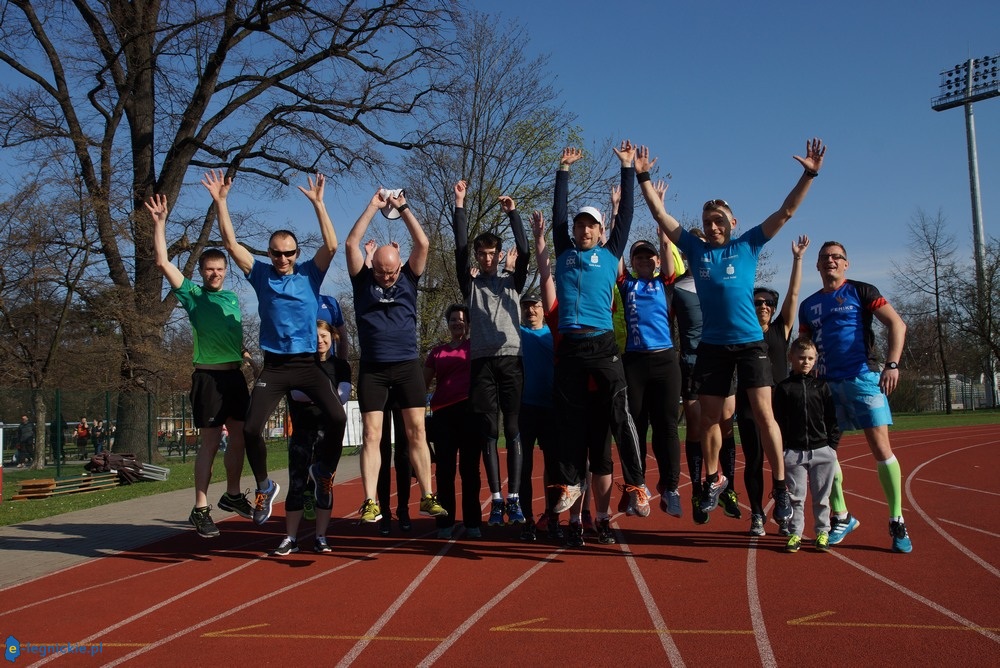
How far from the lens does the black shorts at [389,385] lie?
6270mm

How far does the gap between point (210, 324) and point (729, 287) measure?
4080 millimetres

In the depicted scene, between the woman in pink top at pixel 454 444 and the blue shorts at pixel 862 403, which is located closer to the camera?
the blue shorts at pixel 862 403

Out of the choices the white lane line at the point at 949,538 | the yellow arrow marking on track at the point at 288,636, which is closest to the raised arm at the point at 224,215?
the yellow arrow marking on track at the point at 288,636

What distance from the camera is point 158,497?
12.6 metres

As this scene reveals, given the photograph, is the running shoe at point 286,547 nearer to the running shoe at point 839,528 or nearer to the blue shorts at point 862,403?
the running shoe at point 839,528

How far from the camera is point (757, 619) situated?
13.7 feet

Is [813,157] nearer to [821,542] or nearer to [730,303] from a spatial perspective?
[730,303]

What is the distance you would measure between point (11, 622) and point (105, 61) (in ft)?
59.7

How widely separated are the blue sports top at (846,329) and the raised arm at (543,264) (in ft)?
6.64

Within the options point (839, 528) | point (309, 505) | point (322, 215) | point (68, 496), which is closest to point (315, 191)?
point (322, 215)

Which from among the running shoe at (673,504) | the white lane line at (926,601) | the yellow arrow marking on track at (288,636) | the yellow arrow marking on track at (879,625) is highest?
the running shoe at (673,504)

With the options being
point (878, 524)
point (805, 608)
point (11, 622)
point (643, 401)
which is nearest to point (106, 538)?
point (11, 622)

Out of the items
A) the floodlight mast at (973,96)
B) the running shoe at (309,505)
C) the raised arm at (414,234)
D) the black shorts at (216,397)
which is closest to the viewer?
the raised arm at (414,234)

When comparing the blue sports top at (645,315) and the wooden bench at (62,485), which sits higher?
the blue sports top at (645,315)
